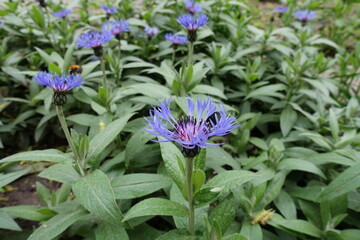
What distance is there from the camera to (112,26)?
3.14 m

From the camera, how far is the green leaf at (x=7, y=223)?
199cm

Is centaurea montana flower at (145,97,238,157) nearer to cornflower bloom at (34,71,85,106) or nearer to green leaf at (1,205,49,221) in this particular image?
cornflower bloom at (34,71,85,106)

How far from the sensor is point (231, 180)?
1486 millimetres

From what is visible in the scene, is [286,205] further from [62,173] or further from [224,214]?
[62,173]

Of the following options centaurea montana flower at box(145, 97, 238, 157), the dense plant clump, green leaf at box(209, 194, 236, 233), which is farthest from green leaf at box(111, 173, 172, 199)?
centaurea montana flower at box(145, 97, 238, 157)

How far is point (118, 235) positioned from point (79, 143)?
57cm

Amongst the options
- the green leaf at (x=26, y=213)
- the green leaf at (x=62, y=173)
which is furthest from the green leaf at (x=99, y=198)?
the green leaf at (x=26, y=213)

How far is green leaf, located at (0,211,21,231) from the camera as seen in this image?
6.54 ft

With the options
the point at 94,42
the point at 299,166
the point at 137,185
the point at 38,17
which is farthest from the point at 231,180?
the point at 38,17

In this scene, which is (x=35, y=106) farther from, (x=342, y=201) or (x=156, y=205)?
(x=342, y=201)

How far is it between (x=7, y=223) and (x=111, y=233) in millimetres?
819

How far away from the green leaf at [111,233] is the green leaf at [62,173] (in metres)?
0.34

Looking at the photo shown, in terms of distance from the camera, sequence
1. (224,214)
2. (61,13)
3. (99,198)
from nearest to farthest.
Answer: (99,198), (224,214), (61,13)

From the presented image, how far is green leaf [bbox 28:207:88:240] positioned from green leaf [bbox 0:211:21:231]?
372mm
